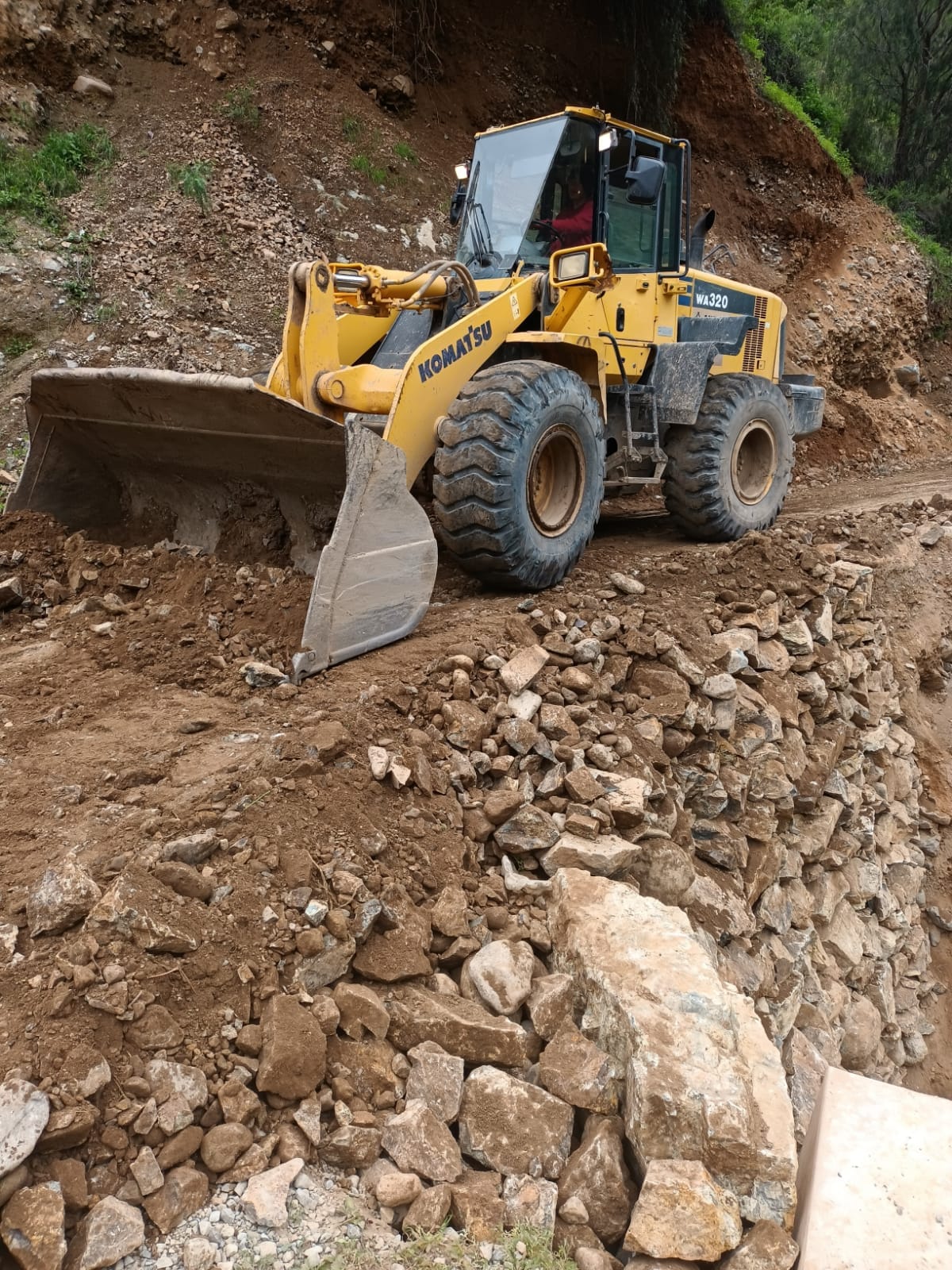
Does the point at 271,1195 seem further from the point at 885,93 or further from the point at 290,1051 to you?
the point at 885,93

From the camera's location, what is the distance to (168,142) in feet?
33.1

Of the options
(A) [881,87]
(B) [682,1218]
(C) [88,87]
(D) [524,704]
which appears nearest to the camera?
(B) [682,1218]

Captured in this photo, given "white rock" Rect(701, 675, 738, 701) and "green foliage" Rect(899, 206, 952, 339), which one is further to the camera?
"green foliage" Rect(899, 206, 952, 339)

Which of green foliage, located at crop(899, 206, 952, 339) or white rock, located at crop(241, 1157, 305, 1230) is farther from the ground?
green foliage, located at crop(899, 206, 952, 339)

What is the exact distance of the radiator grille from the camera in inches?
303

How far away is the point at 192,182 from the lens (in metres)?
9.71

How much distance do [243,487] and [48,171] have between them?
21.5 ft

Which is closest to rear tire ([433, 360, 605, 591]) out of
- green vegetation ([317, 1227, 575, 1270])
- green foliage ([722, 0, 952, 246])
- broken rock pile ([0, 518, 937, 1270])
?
broken rock pile ([0, 518, 937, 1270])

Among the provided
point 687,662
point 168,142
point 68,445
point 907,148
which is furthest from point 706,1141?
point 907,148

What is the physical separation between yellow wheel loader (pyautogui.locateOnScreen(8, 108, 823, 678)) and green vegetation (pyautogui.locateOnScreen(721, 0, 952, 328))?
41.8ft

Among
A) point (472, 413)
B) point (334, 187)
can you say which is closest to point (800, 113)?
point (334, 187)

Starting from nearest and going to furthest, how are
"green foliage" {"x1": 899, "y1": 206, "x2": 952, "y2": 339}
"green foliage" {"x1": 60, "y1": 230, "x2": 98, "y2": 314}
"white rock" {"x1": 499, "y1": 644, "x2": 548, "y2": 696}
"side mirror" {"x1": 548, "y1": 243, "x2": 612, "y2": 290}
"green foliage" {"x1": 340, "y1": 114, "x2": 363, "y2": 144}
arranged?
"white rock" {"x1": 499, "y1": 644, "x2": 548, "y2": 696}
"side mirror" {"x1": 548, "y1": 243, "x2": 612, "y2": 290}
"green foliage" {"x1": 60, "y1": 230, "x2": 98, "y2": 314}
"green foliage" {"x1": 340, "y1": 114, "x2": 363, "y2": 144}
"green foliage" {"x1": 899, "y1": 206, "x2": 952, "y2": 339}

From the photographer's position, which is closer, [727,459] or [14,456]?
[727,459]

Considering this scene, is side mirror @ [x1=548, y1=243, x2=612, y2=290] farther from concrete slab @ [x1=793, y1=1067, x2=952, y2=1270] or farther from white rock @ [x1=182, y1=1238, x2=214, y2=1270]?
white rock @ [x1=182, y1=1238, x2=214, y2=1270]
